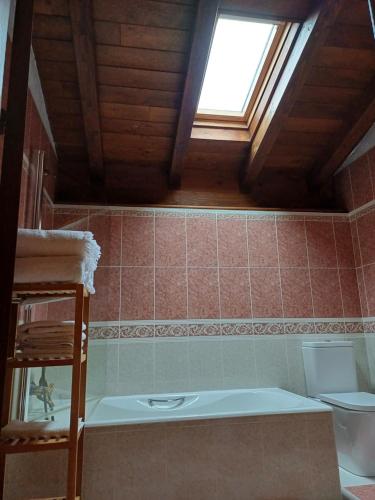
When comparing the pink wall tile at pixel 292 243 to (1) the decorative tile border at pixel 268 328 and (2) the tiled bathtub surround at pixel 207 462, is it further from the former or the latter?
(2) the tiled bathtub surround at pixel 207 462

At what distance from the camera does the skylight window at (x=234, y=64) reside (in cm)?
240

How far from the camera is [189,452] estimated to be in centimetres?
189

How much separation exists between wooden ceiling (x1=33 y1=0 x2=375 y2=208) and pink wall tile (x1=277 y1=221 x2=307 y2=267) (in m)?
0.24

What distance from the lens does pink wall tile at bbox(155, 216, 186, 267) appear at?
2920 mm

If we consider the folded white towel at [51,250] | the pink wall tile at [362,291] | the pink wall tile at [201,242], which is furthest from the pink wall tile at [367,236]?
the folded white towel at [51,250]

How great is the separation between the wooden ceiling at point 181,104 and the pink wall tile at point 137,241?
19cm

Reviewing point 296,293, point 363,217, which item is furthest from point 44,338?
point 363,217

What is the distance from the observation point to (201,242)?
299 cm

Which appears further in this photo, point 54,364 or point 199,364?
point 199,364

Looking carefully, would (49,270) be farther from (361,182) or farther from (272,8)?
(361,182)

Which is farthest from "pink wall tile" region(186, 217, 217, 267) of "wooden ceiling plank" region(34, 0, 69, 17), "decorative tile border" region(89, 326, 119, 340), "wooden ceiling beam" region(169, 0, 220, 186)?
"wooden ceiling plank" region(34, 0, 69, 17)

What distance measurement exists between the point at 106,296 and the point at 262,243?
4.57 ft

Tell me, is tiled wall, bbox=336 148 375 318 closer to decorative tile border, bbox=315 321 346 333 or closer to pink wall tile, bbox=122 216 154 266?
decorative tile border, bbox=315 321 346 333

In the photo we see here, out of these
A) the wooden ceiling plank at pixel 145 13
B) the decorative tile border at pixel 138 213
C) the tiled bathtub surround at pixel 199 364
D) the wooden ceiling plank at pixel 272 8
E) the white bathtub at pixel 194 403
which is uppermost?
the wooden ceiling plank at pixel 272 8
